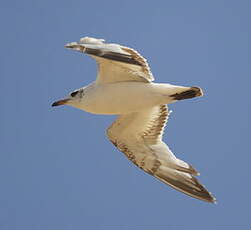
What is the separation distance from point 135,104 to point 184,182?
1.60 metres

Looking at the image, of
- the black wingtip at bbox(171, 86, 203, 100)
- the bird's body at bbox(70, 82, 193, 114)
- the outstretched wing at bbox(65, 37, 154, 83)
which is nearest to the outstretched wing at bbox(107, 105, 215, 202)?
the bird's body at bbox(70, 82, 193, 114)

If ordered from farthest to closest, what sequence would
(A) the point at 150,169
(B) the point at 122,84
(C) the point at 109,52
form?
(A) the point at 150,169
(B) the point at 122,84
(C) the point at 109,52

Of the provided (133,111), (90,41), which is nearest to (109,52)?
(90,41)

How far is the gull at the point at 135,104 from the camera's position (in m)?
10.5

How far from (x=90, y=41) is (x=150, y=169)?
8.29 feet

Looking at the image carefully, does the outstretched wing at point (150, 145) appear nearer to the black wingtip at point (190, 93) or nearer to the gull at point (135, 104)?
the gull at point (135, 104)

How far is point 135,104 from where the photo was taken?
10922 mm

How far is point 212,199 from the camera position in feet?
36.0

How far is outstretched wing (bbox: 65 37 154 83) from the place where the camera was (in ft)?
32.8

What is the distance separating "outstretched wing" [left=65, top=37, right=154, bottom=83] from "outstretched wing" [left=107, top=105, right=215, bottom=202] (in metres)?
0.97

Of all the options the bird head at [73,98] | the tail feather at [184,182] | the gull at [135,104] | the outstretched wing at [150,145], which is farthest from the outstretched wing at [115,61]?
the tail feather at [184,182]

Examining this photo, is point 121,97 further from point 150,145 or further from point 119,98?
point 150,145

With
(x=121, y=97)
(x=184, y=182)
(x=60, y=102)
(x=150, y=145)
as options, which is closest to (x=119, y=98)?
(x=121, y=97)

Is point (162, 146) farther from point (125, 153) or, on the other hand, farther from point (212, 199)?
point (212, 199)
